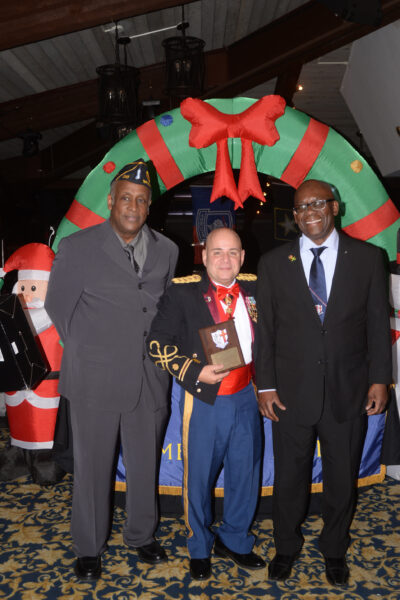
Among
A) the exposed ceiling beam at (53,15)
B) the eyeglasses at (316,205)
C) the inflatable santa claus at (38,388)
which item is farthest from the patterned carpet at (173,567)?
the exposed ceiling beam at (53,15)

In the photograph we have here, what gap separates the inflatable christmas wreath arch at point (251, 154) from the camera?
281 cm

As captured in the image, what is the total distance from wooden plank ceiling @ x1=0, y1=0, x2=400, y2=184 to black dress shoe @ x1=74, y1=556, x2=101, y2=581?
9.11ft

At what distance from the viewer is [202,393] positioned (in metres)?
2.07

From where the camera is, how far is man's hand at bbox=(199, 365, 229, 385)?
6.59ft

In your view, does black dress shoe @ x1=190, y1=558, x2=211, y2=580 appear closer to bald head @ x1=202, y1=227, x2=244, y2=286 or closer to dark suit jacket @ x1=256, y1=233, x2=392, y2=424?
dark suit jacket @ x1=256, y1=233, x2=392, y2=424

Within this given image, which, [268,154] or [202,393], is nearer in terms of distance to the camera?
[202,393]

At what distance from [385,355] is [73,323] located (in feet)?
3.92

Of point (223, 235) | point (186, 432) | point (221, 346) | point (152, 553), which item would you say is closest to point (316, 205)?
point (223, 235)

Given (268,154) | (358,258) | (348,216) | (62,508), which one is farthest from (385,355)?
(62,508)

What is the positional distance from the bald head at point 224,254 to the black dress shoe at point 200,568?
1136 mm

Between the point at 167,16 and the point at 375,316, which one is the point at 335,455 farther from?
the point at 167,16

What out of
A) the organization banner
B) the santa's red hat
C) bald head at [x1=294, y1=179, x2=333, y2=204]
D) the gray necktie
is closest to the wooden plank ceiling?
the santa's red hat

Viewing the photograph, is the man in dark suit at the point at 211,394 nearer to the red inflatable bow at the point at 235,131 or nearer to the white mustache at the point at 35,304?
the red inflatable bow at the point at 235,131

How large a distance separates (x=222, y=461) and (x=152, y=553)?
0.50 m
